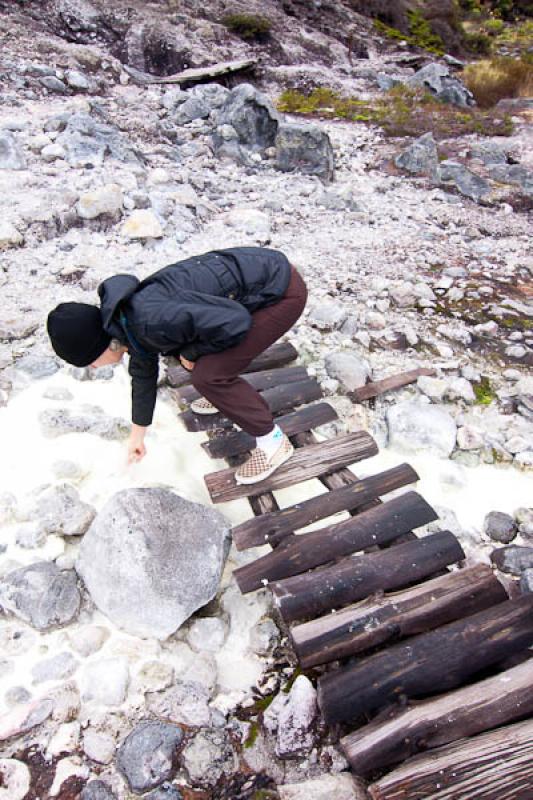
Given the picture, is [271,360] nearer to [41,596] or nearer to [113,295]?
[113,295]

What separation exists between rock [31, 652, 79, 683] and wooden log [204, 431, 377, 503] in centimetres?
108

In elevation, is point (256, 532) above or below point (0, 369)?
above

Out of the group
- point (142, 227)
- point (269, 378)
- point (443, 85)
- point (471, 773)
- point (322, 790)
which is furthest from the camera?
point (443, 85)

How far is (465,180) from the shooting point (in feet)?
27.5

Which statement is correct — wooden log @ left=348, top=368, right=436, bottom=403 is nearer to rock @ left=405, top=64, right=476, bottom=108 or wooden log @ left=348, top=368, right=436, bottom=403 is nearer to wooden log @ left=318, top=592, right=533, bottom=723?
wooden log @ left=318, top=592, right=533, bottom=723

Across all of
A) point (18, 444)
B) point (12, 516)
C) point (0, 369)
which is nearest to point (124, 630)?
point (12, 516)

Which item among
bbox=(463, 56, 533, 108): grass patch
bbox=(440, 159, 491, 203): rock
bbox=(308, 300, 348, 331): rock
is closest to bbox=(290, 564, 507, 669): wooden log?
bbox=(308, 300, 348, 331): rock

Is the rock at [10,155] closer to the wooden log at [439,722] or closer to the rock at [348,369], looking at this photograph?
the rock at [348,369]

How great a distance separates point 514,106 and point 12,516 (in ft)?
44.2

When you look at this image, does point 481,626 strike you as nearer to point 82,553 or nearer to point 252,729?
point 252,729

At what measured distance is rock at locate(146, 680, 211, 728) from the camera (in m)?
2.39

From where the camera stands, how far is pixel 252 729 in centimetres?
238

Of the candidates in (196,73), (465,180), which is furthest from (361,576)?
(196,73)

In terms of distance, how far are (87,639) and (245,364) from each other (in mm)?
1499
